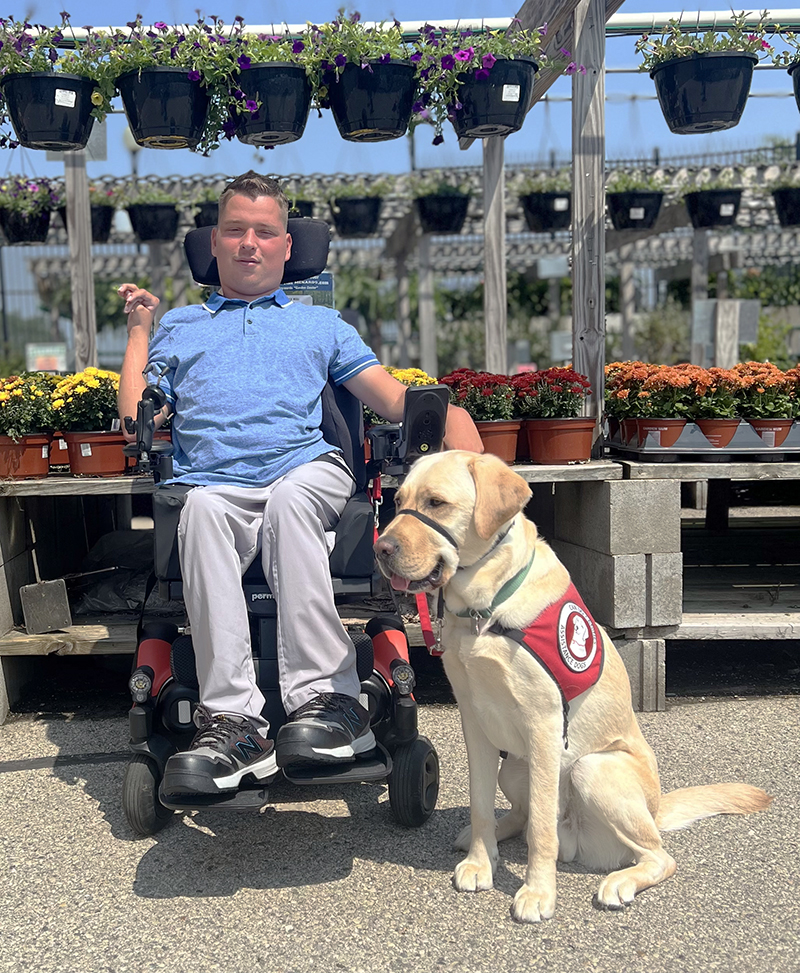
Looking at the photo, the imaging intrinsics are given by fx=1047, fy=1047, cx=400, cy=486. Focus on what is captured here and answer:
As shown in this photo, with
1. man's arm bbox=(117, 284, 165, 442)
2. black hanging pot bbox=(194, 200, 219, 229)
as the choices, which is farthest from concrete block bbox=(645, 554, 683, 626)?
black hanging pot bbox=(194, 200, 219, 229)

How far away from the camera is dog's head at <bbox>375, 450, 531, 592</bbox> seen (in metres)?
2.35

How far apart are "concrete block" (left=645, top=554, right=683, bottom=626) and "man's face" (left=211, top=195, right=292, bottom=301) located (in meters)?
1.86

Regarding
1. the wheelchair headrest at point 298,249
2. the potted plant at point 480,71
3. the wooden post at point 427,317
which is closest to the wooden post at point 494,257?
the potted plant at point 480,71

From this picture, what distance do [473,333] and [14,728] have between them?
18662mm

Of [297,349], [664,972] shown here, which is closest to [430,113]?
[297,349]

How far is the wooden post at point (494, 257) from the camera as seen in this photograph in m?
6.01

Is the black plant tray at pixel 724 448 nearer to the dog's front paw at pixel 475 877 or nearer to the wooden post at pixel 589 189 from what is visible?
the wooden post at pixel 589 189

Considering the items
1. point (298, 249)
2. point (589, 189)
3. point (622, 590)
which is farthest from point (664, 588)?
point (298, 249)

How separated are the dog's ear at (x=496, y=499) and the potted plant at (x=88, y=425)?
2.14 meters

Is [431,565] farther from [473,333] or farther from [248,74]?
[473,333]

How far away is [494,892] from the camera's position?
8.57 feet

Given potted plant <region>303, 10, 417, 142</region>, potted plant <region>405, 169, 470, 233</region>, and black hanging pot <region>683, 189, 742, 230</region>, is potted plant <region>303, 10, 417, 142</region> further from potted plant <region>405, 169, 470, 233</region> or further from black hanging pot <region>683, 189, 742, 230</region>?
black hanging pot <region>683, 189, 742, 230</region>

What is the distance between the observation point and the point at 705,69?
4.38 meters

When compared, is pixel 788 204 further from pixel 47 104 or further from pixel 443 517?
pixel 443 517
